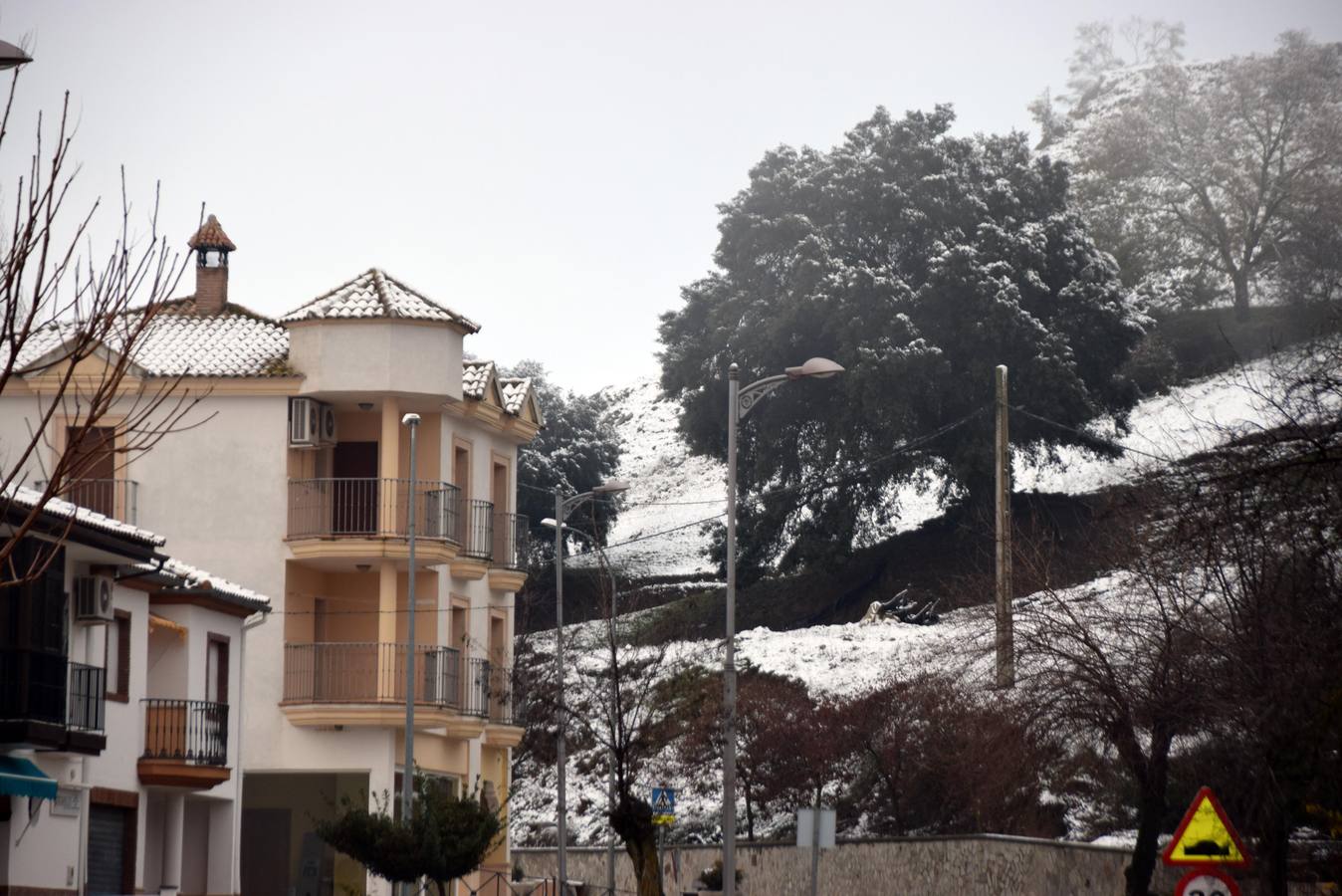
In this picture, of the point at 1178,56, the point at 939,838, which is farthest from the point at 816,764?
the point at 1178,56

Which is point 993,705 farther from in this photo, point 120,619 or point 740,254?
point 740,254

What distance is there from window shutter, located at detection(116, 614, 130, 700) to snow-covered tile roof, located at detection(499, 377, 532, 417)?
16637 millimetres

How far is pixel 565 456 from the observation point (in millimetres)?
91750

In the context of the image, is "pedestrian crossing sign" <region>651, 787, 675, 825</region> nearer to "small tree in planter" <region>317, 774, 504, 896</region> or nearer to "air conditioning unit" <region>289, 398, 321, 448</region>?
"small tree in planter" <region>317, 774, 504, 896</region>

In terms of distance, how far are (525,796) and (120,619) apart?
104 feet

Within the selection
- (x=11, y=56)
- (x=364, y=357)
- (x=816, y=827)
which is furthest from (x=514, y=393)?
(x=11, y=56)

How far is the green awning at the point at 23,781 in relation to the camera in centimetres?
2730

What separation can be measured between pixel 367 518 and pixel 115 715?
11733 millimetres

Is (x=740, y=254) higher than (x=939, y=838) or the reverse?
higher

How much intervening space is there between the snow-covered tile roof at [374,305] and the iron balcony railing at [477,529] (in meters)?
3.86

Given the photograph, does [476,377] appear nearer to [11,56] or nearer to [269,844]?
[269,844]

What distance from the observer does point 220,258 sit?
160 feet

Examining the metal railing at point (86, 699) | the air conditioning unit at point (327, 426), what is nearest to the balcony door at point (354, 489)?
the air conditioning unit at point (327, 426)

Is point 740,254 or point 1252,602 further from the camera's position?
point 740,254
